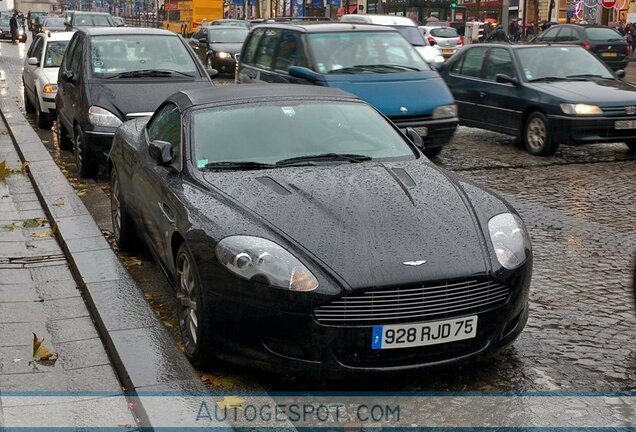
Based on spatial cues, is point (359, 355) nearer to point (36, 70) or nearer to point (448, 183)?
point (448, 183)

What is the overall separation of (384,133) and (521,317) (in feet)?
5.98

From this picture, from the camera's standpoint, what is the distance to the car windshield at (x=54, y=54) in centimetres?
1602

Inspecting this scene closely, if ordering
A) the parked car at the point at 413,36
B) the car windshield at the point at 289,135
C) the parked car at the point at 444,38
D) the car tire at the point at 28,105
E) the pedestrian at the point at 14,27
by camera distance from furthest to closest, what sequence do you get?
the pedestrian at the point at 14,27
the parked car at the point at 444,38
the parked car at the point at 413,36
the car tire at the point at 28,105
the car windshield at the point at 289,135

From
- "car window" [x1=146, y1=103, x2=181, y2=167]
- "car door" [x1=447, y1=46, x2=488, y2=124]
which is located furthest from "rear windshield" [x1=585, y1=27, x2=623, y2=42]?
"car window" [x1=146, y1=103, x2=181, y2=167]

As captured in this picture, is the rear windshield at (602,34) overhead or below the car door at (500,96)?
overhead

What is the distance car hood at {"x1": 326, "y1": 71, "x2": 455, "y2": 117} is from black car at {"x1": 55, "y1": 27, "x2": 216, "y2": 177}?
5.89 ft

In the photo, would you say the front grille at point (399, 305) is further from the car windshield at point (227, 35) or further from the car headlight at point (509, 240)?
the car windshield at point (227, 35)

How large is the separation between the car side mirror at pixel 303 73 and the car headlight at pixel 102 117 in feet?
8.45

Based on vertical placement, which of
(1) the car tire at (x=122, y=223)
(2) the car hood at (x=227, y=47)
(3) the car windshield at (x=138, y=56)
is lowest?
(1) the car tire at (x=122, y=223)

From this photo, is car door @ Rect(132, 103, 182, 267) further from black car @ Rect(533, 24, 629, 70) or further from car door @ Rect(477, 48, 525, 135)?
black car @ Rect(533, 24, 629, 70)

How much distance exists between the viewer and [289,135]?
5949 mm

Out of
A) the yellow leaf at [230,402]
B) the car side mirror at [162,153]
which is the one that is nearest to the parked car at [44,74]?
the car side mirror at [162,153]

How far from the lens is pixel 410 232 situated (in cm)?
475

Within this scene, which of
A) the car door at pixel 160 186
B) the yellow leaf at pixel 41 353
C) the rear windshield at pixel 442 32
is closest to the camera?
the yellow leaf at pixel 41 353
